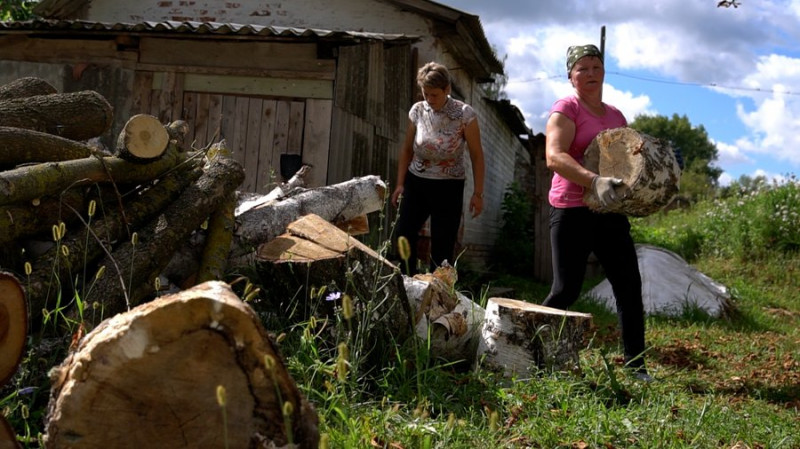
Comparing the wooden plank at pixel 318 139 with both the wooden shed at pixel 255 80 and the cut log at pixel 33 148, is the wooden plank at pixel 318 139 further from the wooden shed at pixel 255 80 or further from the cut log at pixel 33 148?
the cut log at pixel 33 148

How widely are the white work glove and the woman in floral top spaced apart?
62.6 inches

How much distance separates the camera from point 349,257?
3379 mm

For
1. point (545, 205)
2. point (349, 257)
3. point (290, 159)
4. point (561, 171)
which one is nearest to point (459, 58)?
point (545, 205)

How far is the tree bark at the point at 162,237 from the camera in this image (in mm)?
3308

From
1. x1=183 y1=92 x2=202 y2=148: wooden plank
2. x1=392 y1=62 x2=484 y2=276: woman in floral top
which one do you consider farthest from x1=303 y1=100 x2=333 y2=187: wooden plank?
x1=392 y1=62 x2=484 y2=276: woman in floral top

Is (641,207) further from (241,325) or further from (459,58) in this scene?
(459,58)

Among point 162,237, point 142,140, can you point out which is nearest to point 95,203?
point 162,237

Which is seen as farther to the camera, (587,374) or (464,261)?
(464,261)

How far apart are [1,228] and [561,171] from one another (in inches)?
105

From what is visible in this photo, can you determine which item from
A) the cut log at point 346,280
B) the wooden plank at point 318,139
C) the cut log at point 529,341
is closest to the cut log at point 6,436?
the cut log at point 346,280

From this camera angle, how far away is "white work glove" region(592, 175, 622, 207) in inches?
144

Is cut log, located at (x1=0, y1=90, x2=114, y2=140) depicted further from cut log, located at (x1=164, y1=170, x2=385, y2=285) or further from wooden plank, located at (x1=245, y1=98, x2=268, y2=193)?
wooden plank, located at (x1=245, y1=98, x2=268, y2=193)

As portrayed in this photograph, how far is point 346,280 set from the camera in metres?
3.41

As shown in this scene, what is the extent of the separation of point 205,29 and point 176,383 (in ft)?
20.6
